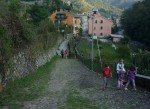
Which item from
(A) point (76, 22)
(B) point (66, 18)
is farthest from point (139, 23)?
(A) point (76, 22)

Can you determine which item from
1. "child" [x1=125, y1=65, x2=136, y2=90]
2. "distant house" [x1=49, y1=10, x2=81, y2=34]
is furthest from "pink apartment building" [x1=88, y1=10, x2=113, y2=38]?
"child" [x1=125, y1=65, x2=136, y2=90]

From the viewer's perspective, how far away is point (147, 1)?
324 feet

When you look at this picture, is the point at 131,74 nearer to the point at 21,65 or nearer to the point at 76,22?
the point at 21,65

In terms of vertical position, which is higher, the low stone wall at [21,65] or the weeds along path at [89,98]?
the low stone wall at [21,65]

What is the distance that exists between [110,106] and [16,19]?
418 inches

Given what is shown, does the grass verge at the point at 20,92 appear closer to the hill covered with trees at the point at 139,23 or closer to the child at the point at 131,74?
the child at the point at 131,74

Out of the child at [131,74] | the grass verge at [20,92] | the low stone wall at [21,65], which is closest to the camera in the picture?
the grass verge at [20,92]

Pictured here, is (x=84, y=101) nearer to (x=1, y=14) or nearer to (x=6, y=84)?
(x=6, y=84)

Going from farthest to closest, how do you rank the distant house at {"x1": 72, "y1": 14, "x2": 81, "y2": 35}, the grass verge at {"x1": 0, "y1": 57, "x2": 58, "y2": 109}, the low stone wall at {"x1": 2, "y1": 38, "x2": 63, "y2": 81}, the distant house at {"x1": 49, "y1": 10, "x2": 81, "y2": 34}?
the distant house at {"x1": 72, "y1": 14, "x2": 81, "y2": 35} → the distant house at {"x1": 49, "y1": 10, "x2": 81, "y2": 34} → the low stone wall at {"x1": 2, "y1": 38, "x2": 63, "y2": 81} → the grass verge at {"x1": 0, "y1": 57, "x2": 58, "y2": 109}

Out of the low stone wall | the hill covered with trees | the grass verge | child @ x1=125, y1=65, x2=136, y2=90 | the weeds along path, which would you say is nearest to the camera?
the weeds along path

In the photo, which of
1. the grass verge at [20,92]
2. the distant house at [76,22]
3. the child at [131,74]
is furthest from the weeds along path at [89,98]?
the distant house at [76,22]

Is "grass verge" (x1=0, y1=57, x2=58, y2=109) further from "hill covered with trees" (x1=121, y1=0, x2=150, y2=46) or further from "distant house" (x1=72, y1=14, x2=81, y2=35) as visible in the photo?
"distant house" (x1=72, y1=14, x2=81, y2=35)

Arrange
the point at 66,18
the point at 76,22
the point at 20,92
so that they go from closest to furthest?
the point at 20,92 < the point at 66,18 < the point at 76,22

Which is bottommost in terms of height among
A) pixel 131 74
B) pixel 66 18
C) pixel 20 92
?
pixel 20 92
